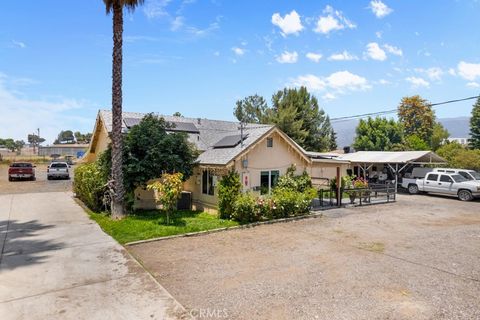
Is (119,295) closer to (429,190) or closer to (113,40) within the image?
(113,40)

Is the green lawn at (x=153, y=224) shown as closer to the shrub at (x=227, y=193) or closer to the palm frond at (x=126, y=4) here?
the shrub at (x=227, y=193)

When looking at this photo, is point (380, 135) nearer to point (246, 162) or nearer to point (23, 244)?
point (246, 162)

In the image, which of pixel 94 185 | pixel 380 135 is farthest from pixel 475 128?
pixel 94 185

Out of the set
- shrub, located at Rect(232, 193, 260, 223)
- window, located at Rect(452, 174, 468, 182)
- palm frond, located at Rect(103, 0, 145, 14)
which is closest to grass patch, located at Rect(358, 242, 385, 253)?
shrub, located at Rect(232, 193, 260, 223)

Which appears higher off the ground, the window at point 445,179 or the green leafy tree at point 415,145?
the green leafy tree at point 415,145

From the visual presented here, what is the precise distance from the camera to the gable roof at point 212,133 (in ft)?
53.6

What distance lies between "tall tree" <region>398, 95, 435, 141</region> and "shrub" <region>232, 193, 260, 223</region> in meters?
54.3

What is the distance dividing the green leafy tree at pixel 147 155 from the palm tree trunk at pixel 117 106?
601 millimetres

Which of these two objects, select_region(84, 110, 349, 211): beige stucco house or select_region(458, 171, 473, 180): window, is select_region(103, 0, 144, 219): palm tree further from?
select_region(458, 171, 473, 180): window

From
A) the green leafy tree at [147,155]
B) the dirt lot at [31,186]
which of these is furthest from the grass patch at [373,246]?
the dirt lot at [31,186]

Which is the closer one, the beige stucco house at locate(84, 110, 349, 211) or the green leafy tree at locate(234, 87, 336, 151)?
the beige stucco house at locate(84, 110, 349, 211)

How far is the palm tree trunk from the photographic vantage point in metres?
13.9

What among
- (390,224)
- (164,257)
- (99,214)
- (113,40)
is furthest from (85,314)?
(390,224)

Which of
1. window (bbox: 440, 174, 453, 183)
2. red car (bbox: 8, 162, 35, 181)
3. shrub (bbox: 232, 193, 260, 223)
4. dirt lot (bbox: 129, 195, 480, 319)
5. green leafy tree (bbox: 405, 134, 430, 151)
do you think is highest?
green leafy tree (bbox: 405, 134, 430, 151)
